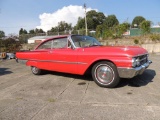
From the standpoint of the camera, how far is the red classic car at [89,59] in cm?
495

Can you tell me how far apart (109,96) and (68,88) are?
1316 mm

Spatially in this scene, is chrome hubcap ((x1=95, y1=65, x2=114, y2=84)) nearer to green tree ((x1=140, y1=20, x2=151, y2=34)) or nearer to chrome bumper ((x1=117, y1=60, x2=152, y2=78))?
chrome bumper ((x1=117, y1=60, x2=152, y2=78))

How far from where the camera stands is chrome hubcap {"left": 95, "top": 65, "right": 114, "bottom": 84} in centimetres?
522

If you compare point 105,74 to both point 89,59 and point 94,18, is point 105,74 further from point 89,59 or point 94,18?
point 94,18

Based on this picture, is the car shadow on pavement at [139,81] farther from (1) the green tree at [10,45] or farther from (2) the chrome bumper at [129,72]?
(1) the green tree at [10,45]

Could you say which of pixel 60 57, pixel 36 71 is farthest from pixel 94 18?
pixel 60 57

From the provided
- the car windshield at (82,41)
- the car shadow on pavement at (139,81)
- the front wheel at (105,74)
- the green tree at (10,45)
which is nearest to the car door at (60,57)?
the car windshield at (82,41)

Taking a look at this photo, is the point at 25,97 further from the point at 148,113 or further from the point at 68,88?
the point at 148,113

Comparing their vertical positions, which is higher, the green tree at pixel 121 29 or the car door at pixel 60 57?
the green tree at pixel 121 29

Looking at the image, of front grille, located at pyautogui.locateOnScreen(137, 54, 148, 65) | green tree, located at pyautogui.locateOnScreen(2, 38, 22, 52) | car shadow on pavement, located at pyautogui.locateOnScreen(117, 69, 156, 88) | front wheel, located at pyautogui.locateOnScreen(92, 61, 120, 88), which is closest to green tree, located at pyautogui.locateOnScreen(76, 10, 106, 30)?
green tree, located at pyautogui.locateOnScreen(2, 38, 22, 52)

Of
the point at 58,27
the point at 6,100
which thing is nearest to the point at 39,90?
the point at 6,100

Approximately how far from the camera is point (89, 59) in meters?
5.50

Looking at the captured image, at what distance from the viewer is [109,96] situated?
4.58 meters

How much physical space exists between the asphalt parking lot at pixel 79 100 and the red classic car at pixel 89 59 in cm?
38
